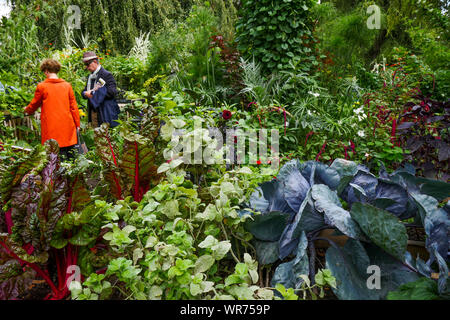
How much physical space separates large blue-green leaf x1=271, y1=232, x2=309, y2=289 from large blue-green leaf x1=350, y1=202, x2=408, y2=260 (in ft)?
0.58

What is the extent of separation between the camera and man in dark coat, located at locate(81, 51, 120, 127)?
4.63 meters

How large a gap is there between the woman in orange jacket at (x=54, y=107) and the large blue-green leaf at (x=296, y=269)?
11.9 ft

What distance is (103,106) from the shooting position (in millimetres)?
4703

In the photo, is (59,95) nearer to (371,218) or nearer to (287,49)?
(287,49)

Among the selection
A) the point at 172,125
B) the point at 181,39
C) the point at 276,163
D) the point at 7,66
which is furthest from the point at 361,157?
the point at 7,66

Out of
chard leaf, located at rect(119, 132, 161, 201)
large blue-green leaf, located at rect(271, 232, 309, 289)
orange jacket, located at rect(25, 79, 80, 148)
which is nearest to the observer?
large blue-green leaf, located at rect(271, 232, 309, 289)

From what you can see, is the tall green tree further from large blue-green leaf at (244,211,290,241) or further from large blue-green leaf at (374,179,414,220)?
large blue-green leaf at (374,179,414,220)

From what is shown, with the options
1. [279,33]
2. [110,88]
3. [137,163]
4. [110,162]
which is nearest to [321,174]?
[137,163]

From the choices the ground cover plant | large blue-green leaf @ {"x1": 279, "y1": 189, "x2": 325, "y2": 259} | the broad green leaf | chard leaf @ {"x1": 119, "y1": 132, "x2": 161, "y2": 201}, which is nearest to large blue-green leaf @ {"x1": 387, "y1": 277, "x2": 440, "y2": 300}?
the ground cover plant

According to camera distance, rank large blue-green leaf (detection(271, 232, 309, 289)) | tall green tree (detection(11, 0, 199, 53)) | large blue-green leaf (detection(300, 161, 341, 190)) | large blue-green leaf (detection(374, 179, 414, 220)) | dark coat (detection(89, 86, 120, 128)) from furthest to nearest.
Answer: tall green tree (detection(11, 0, 199, 53))
dark coat (detection(89, 86, 120, 128))
large blue-green leaf (detection(300, 161, 341, 190))
large blue-green leaf (detection(374, 179, 414, 220))
large blue-green leaf (detection(271, 232, 309, 289))

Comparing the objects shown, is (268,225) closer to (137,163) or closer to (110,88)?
(137,163)

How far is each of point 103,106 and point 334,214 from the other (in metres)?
4.39

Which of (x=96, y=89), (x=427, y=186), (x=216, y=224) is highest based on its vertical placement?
(x=96, y=89)
